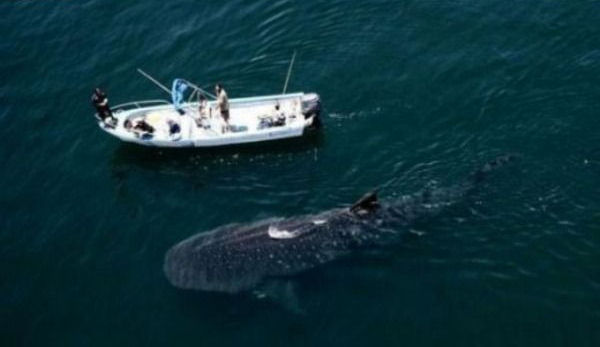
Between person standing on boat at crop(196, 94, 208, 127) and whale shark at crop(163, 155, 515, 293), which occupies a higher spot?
person standing on boat at crop(196, 94, 208, 127)

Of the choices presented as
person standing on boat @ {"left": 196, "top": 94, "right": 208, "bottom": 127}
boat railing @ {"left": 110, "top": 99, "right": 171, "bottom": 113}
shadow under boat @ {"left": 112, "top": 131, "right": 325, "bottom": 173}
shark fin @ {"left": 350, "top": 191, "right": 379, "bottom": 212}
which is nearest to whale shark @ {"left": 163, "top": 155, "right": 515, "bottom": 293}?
shark fin @ {"left": 350, "top": 191, "right": 379, "bottom": 212}

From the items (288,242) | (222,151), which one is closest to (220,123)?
(222,151)

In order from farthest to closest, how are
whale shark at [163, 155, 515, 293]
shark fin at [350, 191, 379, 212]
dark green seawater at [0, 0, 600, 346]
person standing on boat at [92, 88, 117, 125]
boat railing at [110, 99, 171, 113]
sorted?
boat railing at [110, 99, 171, 113] → person standing on boat at [92, 88, 117, 125] → shark fin at [350, 191, 379, 212] → whale shark at [163, 155, 515, 293] → dark green seawater at [0, 0, 600, 346]

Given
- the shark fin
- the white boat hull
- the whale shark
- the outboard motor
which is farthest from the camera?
the white boat hull

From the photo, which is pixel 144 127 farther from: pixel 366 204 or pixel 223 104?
pixel 366 204

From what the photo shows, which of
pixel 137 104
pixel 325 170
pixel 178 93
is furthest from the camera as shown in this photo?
pixel 137 104

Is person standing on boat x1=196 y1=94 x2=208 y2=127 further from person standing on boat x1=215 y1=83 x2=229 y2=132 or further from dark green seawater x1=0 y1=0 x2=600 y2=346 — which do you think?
dark green seawater x1=0 y1=0 x2=600 y2=346

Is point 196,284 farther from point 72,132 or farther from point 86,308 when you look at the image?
point 72,132

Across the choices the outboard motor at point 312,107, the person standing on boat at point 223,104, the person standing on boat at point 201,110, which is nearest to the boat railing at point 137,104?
A: the person standing on boat at point 201,110
